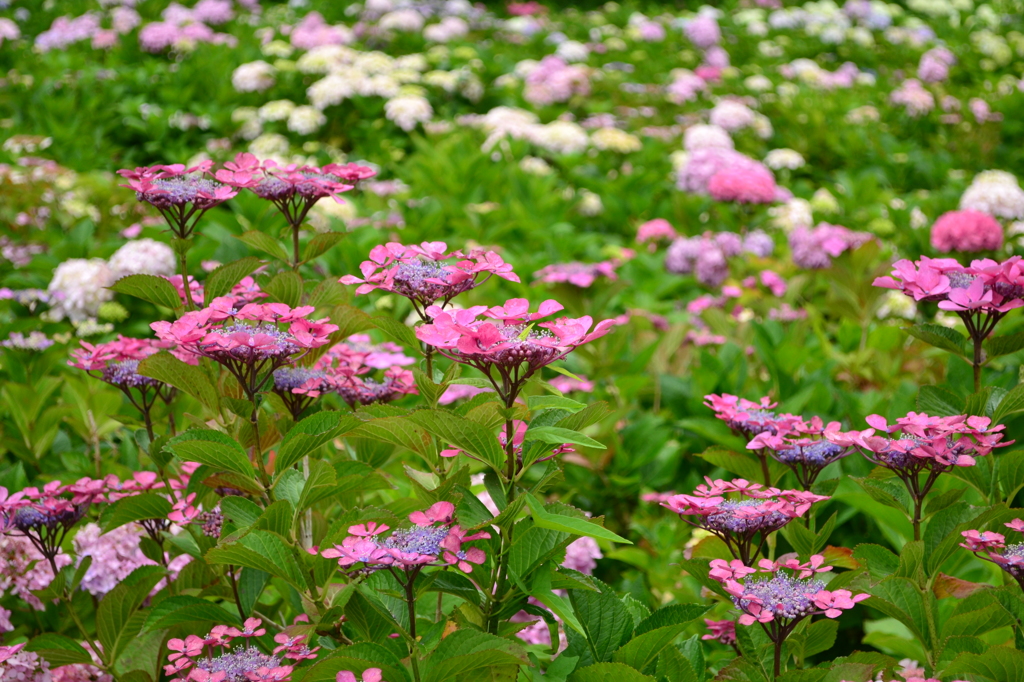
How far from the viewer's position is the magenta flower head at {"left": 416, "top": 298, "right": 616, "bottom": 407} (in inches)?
38.3

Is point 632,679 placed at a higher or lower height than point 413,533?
lower

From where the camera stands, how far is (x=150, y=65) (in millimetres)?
6523

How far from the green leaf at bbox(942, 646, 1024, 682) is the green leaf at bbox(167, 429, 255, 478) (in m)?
0.96

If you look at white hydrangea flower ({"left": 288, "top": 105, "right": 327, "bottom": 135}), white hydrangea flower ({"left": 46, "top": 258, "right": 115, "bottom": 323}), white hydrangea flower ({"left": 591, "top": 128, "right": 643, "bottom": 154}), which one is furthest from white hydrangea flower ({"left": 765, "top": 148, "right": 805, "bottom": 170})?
white hydrangea flower ({"left": 46, "top": 258, "right": 115, "bottom": 323})

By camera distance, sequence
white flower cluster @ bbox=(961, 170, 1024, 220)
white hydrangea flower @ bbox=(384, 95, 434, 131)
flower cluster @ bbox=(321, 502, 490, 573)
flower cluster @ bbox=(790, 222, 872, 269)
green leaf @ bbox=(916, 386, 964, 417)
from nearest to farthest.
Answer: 1. flower cluster @ bbox=(321, 502, 490, 573)
2. green leaf @ bbox=(916, 386, 964, 417)
3. flower cluster @ bbox=(790, 222, 872, 269)
4. white flower cluster @ bbox=(961, 170, 1024, 220)
5. white hydrangea flower @ bbox=(384, 95, 434, 131)

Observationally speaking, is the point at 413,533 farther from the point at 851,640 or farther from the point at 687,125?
the point at 687,125

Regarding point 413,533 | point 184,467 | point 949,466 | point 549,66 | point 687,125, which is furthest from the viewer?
point 549,66

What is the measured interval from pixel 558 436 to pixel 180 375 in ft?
1.87

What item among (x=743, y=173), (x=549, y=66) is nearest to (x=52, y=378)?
(x=743, y=173)

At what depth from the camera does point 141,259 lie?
2902 millimetres

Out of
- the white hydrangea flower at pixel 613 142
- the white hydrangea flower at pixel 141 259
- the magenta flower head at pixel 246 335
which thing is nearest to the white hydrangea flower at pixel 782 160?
the white hydrangea flower at pixel 613 142

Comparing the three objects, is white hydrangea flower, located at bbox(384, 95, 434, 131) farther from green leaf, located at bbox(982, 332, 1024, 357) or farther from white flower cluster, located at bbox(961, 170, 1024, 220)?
green leaf, located at bbox(982, 332, 1024, 357)

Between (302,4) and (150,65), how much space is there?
13.0 ft

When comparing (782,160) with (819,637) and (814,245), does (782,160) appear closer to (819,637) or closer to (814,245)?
(814,245)
